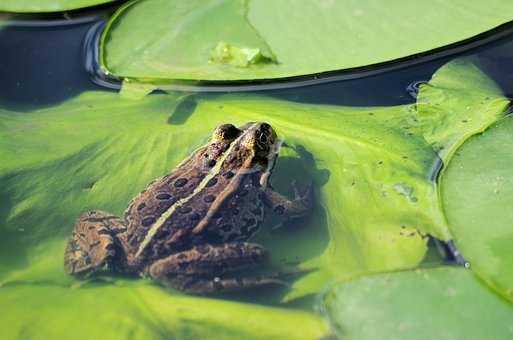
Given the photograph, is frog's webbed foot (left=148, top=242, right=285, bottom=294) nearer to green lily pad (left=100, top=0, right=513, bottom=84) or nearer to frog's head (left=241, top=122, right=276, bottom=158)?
frog's head (left=241, top=122, right=276, bottom=158)

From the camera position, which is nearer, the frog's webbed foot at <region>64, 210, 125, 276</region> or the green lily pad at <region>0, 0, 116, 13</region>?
the frog's webbed foot at <region>64, 210, 125, 276</region>

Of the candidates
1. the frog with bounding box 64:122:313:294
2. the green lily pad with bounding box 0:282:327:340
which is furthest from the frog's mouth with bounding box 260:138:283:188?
the green lily pad with bounding box 0:282:327:340

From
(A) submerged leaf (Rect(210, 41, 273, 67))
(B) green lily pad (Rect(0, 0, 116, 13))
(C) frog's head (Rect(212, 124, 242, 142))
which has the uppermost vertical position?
(B) green lily pad (Rect(0, 0, 116, 13))

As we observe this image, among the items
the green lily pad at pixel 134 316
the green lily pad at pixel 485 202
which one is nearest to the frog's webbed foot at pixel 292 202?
the green lily pad at pixel 134 316

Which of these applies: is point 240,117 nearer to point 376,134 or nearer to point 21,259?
point 376,134

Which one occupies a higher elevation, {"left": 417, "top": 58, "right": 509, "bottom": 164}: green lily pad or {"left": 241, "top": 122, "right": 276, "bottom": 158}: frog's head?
Result: {"left": 241, "top": 122, "right": 276, "bottom": 158}: frog's head

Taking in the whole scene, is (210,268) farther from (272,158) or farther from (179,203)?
(272,158)

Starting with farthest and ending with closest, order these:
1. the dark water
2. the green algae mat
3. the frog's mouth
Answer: the dark water
the frog's mouth
the green algae mat

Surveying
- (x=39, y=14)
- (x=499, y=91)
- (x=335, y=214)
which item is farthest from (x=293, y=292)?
(x=39, y=14)
